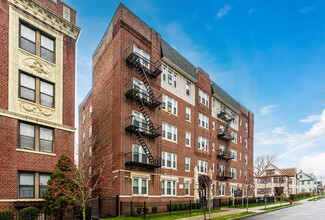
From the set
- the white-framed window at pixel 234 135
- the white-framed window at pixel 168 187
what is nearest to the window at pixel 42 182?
the white-framed window at pixel 168 187

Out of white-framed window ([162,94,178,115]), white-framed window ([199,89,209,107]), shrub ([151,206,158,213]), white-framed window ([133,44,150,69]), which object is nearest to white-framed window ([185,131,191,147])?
white-framed window ([162,94,178,115])

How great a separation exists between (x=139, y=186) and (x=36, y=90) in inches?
474

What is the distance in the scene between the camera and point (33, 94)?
1764 cm

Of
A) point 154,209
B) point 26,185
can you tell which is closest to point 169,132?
point 154,209

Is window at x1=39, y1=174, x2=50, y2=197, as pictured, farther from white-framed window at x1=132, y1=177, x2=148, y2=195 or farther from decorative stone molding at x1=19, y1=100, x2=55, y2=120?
white-framed window at x1=132, y1=177, x2=148, y2=195

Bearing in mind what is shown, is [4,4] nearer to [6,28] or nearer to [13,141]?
[6,28]

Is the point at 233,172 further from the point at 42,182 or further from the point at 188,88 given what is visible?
the point at 42,182

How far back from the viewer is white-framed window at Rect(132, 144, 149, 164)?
23.4 metres

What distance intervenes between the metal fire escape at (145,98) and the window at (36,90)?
693 centimetres

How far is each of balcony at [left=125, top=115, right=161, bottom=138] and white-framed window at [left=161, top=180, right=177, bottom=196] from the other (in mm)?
5388

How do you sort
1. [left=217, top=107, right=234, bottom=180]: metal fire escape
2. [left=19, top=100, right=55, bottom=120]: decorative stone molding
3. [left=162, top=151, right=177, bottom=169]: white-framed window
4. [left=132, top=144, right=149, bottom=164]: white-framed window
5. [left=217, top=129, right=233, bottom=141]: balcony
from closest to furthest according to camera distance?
[left=19, top=100, right=55, bottom=120]: decorative stone molding, [left=132, top=144, right=149, bottom=164]: white-framed window, [left=162, top=151, right=177, bottom=169]: white-framed window, [left=217, top=107, right=234, bottom=180]: metal fire escape, [left=217, top=129, right=233, bottom=141]: balcony

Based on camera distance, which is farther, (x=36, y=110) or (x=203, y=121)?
(x=203, y=121)

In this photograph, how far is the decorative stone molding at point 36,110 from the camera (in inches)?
665

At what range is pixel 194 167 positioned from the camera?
104ft
